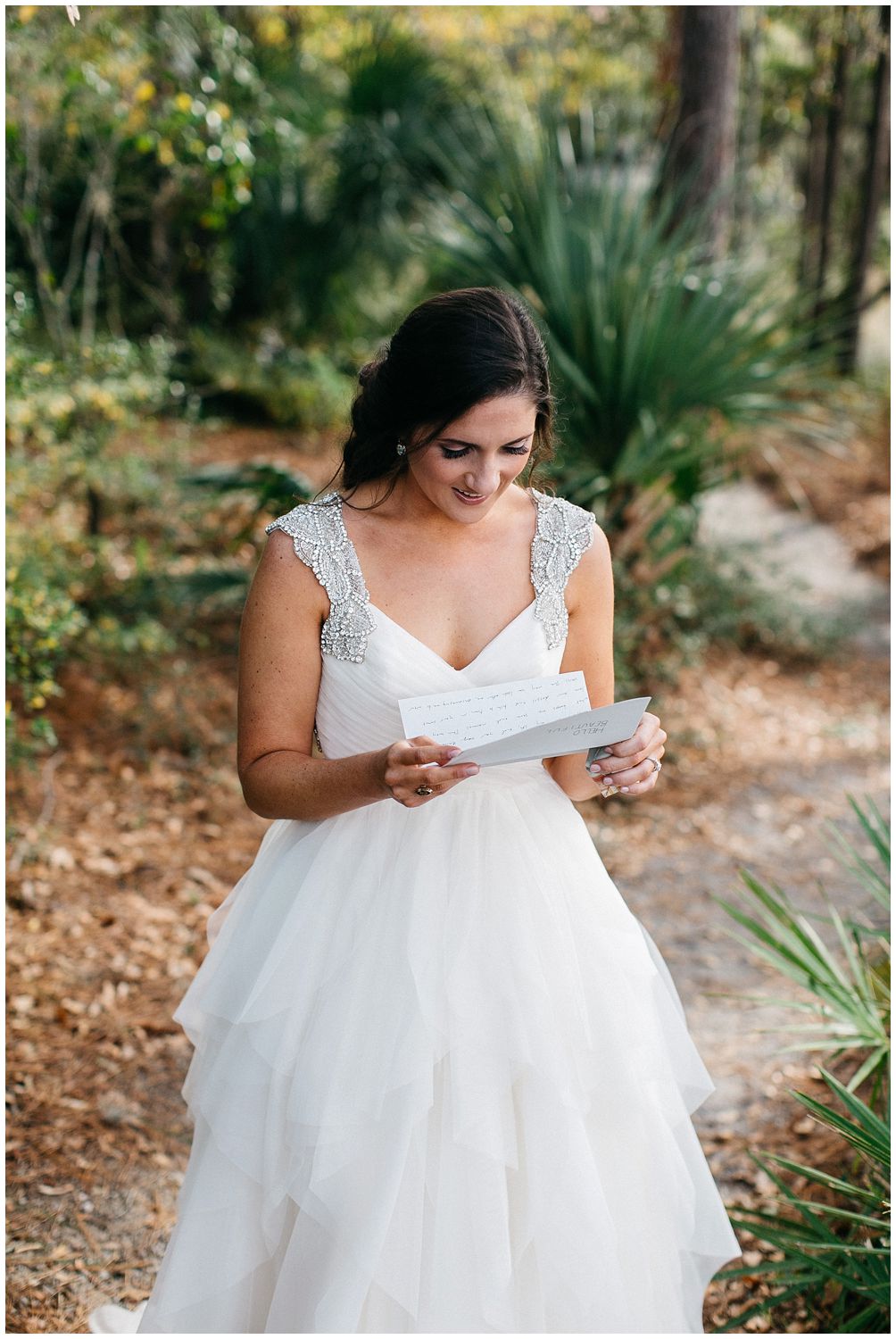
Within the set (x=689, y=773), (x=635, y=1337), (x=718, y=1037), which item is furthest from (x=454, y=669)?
(x=689, y=773)

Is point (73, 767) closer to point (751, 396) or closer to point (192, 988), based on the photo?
point (192, 988)

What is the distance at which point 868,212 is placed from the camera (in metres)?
10.9

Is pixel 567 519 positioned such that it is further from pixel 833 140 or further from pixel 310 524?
pixel 833 140

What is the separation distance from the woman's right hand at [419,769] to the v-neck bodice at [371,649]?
0.23m

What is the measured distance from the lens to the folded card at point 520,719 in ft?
5.71

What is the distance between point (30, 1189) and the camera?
2.96 metres

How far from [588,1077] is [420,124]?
A: 9190 mm

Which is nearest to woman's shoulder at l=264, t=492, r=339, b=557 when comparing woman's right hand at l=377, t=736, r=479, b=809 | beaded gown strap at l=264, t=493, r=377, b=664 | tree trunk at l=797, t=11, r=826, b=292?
beaded gown strap at l=264, t=493, r=377, b=664

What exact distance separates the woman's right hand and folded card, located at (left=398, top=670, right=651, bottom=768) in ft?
0.07

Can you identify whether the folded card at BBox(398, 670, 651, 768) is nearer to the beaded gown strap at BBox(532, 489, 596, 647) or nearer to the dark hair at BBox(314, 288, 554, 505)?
the beaded gown strap at BBox(532, 489, 596, 647)

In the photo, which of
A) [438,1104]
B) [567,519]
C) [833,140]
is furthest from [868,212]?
[438,1104]

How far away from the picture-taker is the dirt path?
295 cm

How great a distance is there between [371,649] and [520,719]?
0.30 meters

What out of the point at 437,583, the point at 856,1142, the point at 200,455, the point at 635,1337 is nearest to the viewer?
the point at 635,1337
